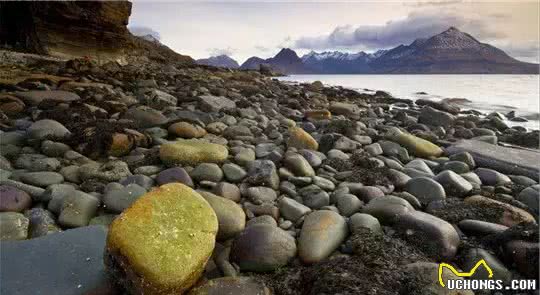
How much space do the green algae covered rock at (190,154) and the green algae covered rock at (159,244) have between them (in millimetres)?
1707

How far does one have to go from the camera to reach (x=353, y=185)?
12.0 feet

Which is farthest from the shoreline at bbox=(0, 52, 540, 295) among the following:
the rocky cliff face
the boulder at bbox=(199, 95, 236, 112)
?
the rocky cliff face

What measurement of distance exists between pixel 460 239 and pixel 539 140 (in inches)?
235

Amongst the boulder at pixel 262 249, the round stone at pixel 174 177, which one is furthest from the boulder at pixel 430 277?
the round stone at pixel 174 177

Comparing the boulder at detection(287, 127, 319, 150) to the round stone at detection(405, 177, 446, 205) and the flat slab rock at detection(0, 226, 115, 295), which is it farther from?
the flat slab rock at detection(0, 226, 115, 295)

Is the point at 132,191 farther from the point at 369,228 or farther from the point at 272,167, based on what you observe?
the point at 369,228

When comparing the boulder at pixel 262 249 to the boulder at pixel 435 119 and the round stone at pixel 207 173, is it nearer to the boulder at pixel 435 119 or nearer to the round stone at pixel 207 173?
the round stone at pixel 207 173

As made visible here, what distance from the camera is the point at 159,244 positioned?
6.16ft

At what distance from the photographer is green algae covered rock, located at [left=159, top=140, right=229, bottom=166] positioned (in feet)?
12.6

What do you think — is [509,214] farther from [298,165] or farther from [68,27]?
[68,27]

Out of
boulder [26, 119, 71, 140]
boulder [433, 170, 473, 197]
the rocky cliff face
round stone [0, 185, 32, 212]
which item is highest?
the rocky cliff face

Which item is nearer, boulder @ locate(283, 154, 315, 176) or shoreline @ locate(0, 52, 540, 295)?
shoreline @ locate(0, 52, 540, 295)

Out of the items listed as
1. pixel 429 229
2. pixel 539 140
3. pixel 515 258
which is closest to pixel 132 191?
pixel 429 229

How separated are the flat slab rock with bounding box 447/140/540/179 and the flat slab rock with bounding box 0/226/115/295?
15.8ft
